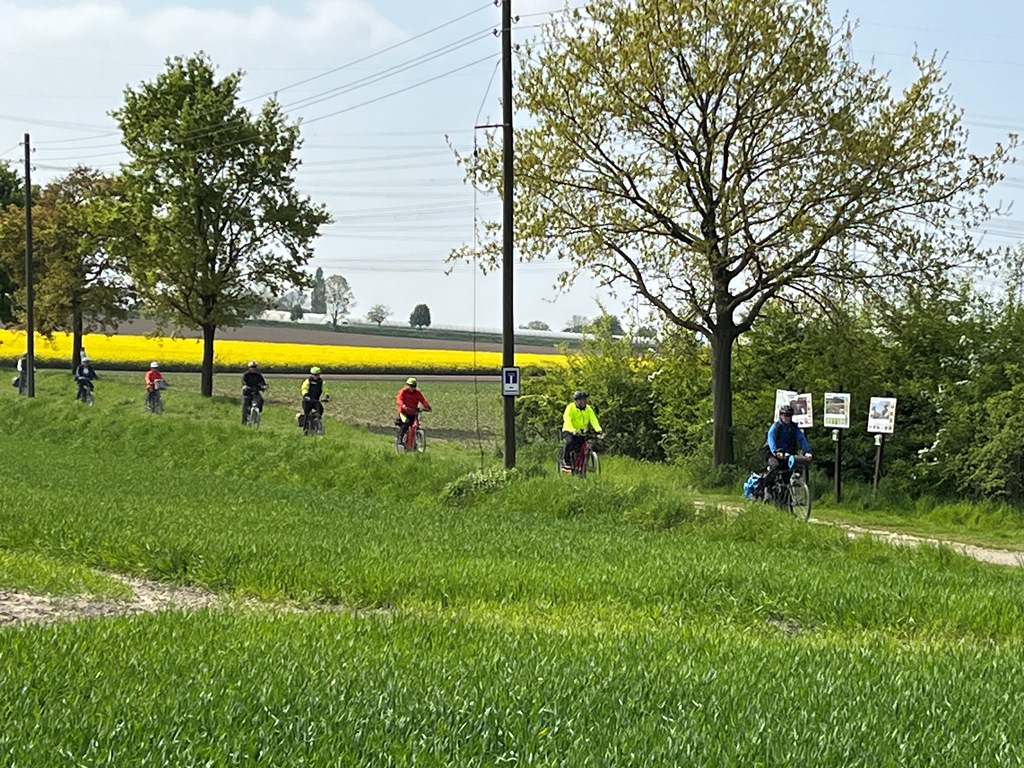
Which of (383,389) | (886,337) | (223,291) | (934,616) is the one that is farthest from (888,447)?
(383,389)

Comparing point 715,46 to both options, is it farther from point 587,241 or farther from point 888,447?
point 888,447

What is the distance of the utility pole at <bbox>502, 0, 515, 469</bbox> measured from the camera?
23109 mm

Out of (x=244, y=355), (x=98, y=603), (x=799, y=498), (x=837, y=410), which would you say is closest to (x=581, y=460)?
(x=837, y=410)

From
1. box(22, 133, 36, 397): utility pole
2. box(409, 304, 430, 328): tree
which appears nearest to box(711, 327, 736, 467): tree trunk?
box(22, 133, 36, 397): utility pole

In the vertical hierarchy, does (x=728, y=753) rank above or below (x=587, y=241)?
below

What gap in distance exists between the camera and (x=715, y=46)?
25297 mm

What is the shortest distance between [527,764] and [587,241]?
21650mm

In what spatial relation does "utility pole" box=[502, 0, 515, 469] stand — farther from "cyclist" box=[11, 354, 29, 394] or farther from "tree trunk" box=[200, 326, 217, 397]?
"cyclist" box=[11, 354, 29, 394]

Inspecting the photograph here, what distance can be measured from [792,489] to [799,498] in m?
0.19

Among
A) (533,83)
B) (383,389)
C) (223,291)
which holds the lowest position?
(383,389)

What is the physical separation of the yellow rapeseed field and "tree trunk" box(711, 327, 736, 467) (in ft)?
125

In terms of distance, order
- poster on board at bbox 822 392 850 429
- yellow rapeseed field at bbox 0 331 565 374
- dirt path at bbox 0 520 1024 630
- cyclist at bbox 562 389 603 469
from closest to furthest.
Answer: dirt path at bbox 0 520 1024 630 → poster on board at bbox 822 392 850 429 → cyclist at bbox 562 389 603 469 → yellow rapeseed field at bbox 0 331 565 374

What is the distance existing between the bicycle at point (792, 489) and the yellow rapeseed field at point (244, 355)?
4534 cm

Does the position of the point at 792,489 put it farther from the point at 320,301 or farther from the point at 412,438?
the point at 320,301
